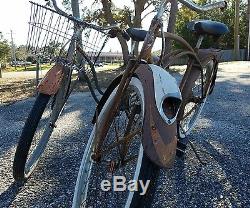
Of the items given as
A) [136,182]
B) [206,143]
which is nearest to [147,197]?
[136,182]

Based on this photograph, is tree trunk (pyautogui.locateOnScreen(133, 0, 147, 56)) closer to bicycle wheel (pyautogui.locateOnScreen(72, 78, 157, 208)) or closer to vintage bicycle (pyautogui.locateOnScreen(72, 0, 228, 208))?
vintage bicycle (pyautogui.locateOnScreen(72, 0, 228, 208))

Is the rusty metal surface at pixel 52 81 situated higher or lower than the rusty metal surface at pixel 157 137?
higher

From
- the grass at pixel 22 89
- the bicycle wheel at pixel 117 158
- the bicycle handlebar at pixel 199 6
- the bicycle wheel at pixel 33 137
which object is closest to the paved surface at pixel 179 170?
the bicycle wheel at pixel 33 137

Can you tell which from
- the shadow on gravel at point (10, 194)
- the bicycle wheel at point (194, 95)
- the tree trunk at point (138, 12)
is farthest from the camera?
the tree trunk at point (138, 12)

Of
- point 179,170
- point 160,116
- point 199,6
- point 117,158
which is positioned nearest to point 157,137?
point 160,116

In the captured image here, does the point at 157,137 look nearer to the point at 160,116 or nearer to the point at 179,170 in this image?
the point at 160,116

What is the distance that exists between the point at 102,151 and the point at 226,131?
2.43 m

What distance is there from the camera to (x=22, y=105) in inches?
262

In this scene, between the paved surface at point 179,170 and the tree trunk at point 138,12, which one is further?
the tree trunk at point 138,12

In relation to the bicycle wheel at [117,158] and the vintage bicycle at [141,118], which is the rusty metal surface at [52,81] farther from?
the bicycle wheel at [117,158]

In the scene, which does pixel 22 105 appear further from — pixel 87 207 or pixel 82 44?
pixel 87 207

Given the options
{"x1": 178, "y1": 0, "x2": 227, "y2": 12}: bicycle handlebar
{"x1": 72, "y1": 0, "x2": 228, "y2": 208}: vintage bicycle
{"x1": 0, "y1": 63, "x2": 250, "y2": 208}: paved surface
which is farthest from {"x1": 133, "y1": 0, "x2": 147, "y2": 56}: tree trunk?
{"x1": 178, "y1": 0, "x2": 227, "y2": 12}: bicycle handlebar

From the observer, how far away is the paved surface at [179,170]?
2.59 meters

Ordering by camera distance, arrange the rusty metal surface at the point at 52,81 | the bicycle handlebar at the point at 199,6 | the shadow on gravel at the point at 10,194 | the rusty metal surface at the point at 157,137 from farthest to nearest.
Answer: the rusty metal surface at the point at 52,81 < the shadow on gravel at the point at 10,194 < the bicycle handlebar at the point at 199,6 < the rusty metal surface at the point at 157,137
